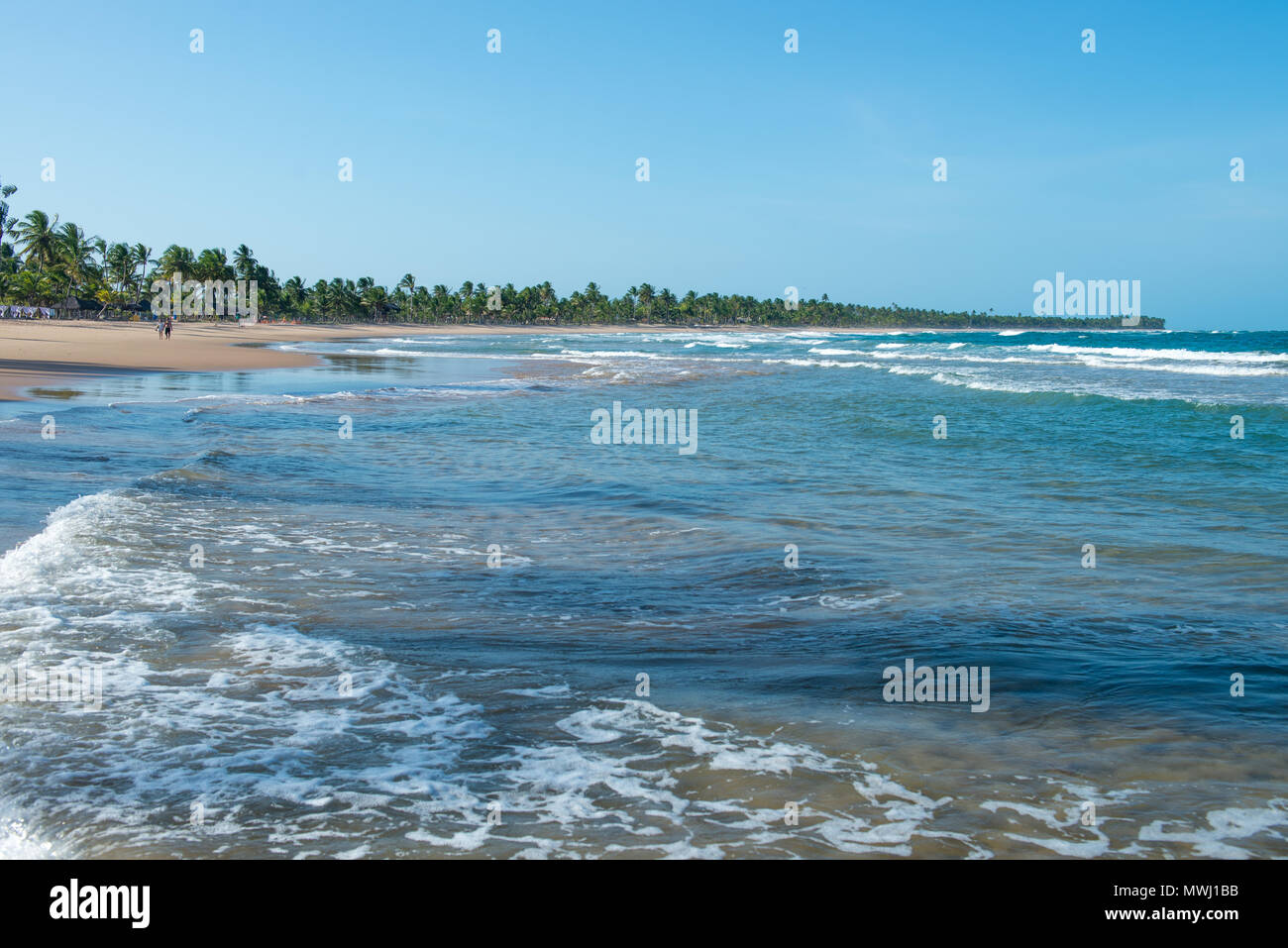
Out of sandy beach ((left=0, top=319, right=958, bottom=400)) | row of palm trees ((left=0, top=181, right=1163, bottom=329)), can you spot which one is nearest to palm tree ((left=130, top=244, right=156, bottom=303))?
row of palm trees ((left=0, top=181, right=1163, bottom=329))

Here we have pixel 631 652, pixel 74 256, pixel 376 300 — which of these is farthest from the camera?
pixel 376 300

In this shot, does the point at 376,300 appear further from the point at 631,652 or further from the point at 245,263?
the point at 631,652

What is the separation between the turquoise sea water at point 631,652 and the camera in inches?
158

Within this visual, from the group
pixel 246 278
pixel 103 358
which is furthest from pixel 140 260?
pixel 103 358

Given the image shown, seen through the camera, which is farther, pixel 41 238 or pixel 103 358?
pixel 41 238

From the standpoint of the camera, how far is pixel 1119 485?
1337cm

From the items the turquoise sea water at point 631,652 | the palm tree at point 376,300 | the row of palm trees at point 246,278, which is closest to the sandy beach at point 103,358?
the turquoise sea water at point 631,652

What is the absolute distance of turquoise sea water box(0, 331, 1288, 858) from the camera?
4.00 meters

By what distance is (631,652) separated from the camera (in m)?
6.27

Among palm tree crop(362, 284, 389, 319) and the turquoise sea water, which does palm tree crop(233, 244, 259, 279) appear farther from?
the turquoise sea water

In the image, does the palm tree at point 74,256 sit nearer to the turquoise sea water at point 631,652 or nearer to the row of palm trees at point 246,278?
the row of palm trees at point 246,278
